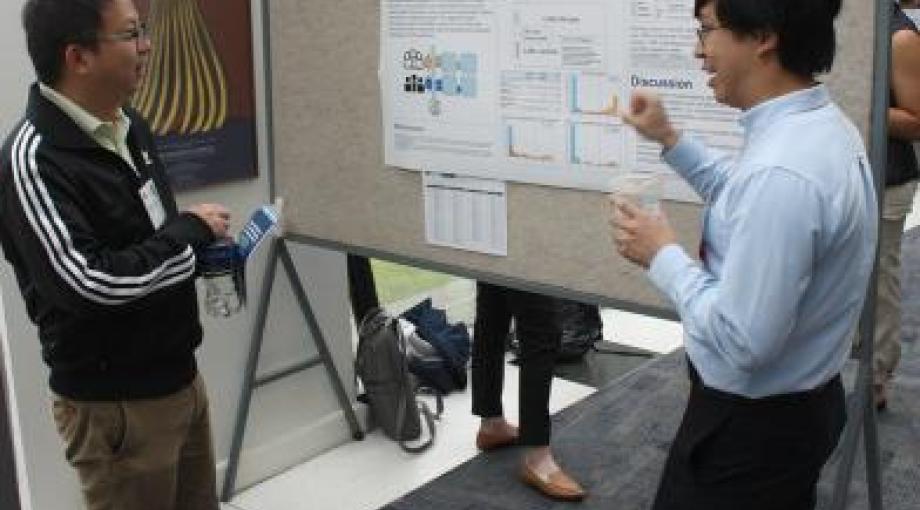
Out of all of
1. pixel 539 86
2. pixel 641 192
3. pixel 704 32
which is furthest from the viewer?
pixel 539 86

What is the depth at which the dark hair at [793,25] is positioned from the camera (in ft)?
3.85

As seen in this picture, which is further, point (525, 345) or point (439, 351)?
point (439, 351)

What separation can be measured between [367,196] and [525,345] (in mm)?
605

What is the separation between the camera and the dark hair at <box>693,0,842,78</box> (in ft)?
3.85

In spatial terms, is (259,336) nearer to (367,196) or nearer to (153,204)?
(367,196)

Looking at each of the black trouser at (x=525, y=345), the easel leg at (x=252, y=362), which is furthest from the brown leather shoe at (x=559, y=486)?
the easel leg at (x=252, y=362)

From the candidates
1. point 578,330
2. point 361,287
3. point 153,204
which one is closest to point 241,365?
point 361,287

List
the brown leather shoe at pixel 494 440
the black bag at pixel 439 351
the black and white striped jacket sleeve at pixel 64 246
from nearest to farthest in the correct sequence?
the black and white striped jacket sleeve at pixel 64 246
the brown leather shoe at pixel 494 440
the black bag at pixel 439 351

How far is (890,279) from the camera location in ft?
9.79

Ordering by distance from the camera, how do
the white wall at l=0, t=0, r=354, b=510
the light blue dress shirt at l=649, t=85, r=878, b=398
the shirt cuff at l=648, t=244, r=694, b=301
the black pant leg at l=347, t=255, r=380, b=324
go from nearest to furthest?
the light blue dress shirt at l=649, t=85, r=878, b=398
the shirt cuff at l=648, t=244, r=694, b=301
the white wall at l=0, t=0, r=354, b=510
the black pant leg at l=347, t=255, r=380, b=324

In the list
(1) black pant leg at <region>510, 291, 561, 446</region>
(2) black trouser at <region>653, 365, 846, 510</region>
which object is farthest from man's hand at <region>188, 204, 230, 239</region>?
(1) black pant leg at <region>510, 291, 561, 446</region>

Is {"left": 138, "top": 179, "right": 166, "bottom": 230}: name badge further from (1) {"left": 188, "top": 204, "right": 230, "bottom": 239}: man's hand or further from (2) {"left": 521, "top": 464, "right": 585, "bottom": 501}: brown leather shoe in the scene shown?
(2) {"left": 521, "top": 464, "right": 585, "bottom": 501}: brown leather shoe

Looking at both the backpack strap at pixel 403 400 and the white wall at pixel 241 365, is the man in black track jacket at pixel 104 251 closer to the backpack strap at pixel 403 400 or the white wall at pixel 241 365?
the white wall at pixel 241 365

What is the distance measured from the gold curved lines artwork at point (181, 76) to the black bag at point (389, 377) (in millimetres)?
856
